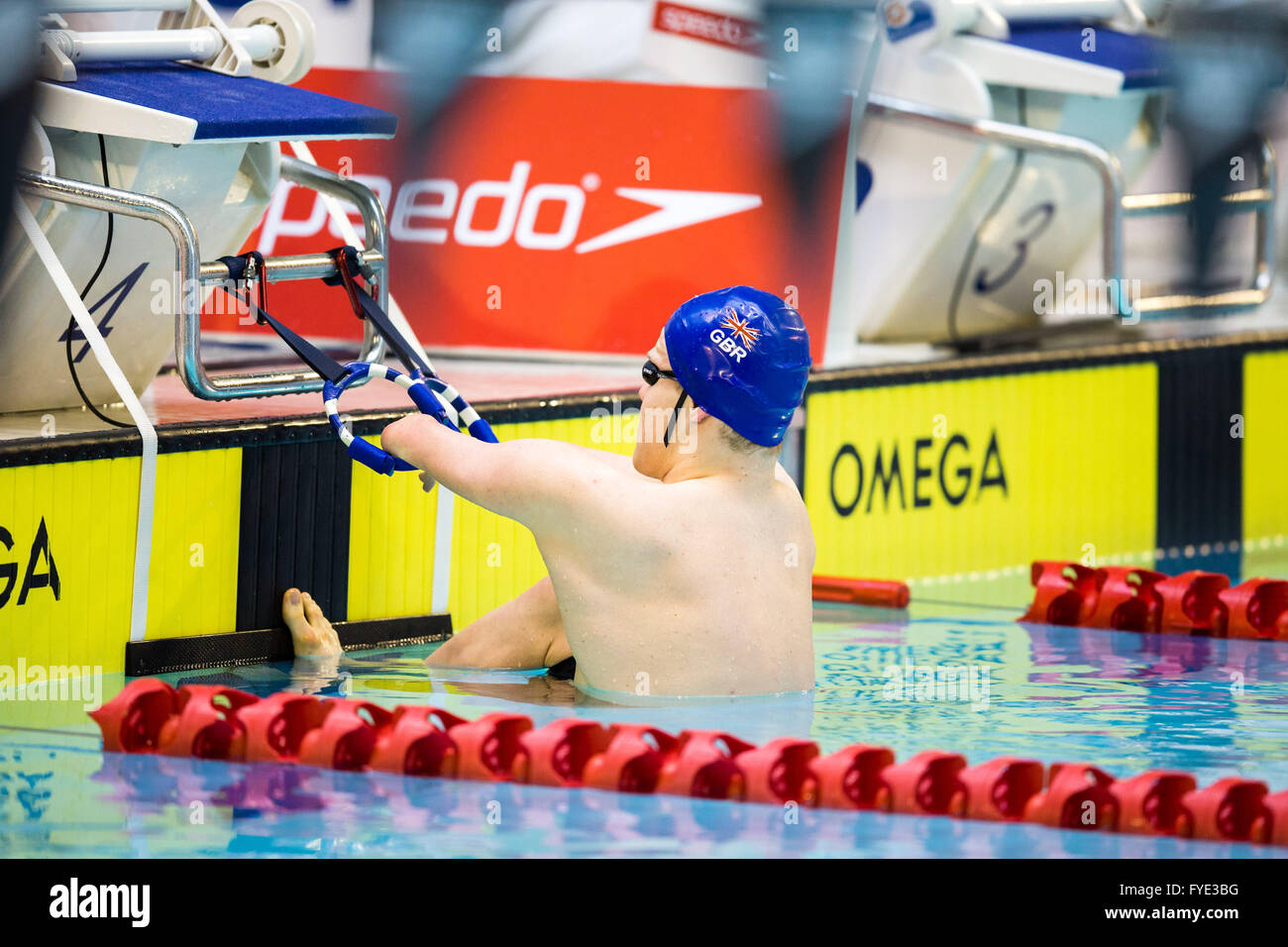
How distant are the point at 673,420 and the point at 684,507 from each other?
220mm

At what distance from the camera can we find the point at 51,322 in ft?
21.6

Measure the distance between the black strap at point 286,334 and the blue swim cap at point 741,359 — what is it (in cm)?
105

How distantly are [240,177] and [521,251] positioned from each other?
6.36ft

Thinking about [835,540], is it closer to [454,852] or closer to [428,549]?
[428,549]

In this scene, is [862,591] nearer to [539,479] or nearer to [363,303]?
[363,303]

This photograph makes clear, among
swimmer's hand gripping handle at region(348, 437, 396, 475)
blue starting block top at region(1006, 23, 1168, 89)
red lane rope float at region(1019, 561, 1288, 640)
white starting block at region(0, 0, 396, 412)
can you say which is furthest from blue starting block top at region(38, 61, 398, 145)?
blue starting block top at region(1006, 23, 1168, 89)

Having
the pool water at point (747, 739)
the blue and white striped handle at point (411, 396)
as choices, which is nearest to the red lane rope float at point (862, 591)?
the pool water at point (747, 739)

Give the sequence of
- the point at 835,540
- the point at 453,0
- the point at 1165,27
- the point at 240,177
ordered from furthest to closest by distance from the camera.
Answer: the point at 1165,27 < the point at 453,0 < the point at 835,540 < the point at 240,177

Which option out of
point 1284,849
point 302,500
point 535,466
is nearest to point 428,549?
point 302,500

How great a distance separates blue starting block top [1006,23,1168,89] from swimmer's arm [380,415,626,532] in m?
4.40

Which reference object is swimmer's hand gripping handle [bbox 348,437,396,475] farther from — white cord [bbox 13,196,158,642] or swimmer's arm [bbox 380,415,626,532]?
white cord [bbox 13,196,158,642]

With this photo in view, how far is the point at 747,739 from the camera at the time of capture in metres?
5.32

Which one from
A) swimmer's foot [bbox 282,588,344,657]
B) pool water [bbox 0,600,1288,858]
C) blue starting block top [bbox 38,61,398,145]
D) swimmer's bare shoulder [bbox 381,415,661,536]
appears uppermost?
blue starting block top [bbox 38,61,398,145]

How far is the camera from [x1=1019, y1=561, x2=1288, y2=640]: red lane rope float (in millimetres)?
7234
